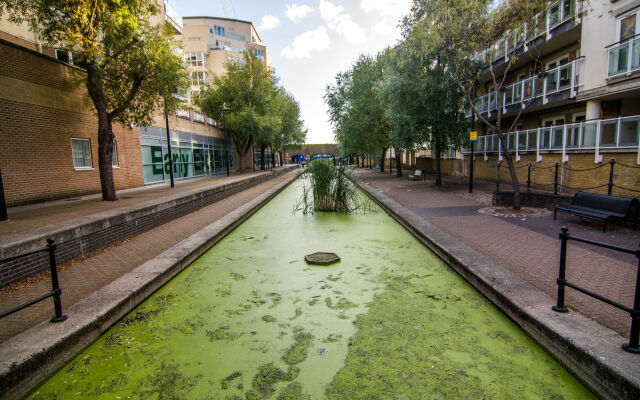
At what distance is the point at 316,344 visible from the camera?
3.01m

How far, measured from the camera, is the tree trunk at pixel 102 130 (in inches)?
399

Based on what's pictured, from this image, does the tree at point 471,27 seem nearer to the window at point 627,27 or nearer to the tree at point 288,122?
the window at point 627,27

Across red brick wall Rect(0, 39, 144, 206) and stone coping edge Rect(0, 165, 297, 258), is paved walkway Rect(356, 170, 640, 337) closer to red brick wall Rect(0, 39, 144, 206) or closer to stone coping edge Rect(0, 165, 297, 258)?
stone coping edge Rect(0, 165, 297, 258)

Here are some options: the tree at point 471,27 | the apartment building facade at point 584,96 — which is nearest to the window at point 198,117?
the tree at point 471,27

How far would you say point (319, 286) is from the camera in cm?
438

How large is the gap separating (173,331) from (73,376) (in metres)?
0.86

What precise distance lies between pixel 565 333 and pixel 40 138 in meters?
14.8

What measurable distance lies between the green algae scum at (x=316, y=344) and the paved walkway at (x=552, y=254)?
→ 83 centimetres

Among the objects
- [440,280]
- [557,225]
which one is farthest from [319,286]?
[557,225]

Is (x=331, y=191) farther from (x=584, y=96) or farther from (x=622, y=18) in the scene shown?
(x=622, y=18)

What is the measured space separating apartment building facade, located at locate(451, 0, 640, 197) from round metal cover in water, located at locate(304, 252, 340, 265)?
6.82 meters

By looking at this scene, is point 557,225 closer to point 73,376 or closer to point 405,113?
point 73,376

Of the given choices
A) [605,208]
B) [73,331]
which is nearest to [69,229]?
[73,331]

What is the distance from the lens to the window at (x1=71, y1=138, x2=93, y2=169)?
41.6 feet
